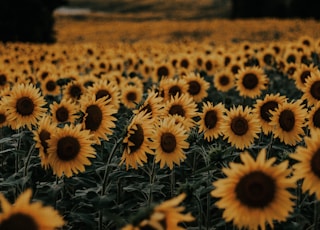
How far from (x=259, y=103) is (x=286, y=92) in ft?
9.84

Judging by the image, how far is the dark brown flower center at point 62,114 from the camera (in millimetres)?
5246

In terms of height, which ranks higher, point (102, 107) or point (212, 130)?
point (102, 107)

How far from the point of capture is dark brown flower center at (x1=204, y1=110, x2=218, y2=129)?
16.3 feet

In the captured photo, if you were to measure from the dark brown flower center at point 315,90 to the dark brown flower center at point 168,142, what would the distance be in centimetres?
208

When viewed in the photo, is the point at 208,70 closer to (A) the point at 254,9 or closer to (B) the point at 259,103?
(B) the point at 259,103

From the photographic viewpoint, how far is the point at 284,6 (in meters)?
40.1

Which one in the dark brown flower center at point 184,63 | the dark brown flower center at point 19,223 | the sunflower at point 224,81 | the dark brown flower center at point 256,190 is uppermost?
the dark brown flower center at point 19,223

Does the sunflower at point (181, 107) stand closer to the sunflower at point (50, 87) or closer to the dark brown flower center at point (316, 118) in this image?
the dark brown flower center at point (316, 118)

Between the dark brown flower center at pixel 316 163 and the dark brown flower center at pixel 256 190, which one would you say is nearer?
the dark brown flower center at pixel 256 190

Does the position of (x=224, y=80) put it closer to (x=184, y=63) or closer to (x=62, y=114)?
(x=184, y=63)

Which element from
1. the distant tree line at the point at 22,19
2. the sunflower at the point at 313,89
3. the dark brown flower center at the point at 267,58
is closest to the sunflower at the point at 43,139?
the sunflower at the point at 313,89

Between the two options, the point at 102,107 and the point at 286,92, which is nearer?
the point at 102,107

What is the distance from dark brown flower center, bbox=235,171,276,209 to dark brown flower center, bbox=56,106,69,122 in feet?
9.65

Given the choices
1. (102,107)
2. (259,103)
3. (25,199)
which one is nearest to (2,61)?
(102,107)
